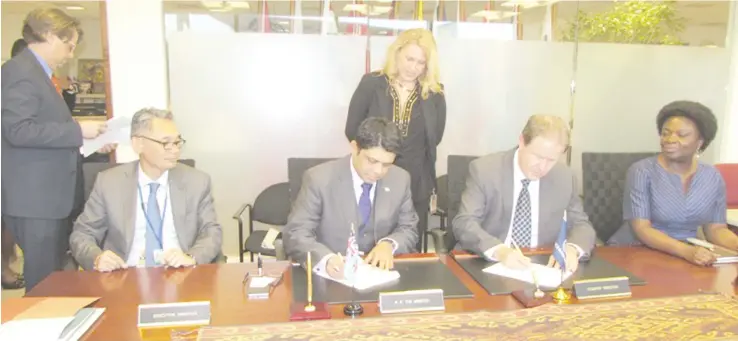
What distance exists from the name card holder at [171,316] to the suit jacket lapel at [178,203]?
0.82m

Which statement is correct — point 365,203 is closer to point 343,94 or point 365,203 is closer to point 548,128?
point 548,128

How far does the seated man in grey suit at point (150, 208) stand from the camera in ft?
7.64

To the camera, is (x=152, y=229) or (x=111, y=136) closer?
(x=152, y=229)

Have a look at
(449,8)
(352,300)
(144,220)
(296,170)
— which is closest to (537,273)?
(352,300)

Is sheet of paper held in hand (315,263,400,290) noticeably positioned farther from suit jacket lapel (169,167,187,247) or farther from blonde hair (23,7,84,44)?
blonde hair (23,7,84,44)

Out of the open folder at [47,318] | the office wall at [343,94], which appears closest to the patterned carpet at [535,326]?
the open folder at [47,318]

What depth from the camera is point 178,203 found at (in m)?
2.40

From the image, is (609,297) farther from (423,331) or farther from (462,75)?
(462,75)

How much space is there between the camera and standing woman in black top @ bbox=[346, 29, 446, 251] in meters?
3.13

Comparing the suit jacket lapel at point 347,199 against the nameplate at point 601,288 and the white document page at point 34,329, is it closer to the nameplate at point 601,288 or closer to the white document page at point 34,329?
the nameplate at point 601,288

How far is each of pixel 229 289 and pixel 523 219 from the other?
4.24 ft

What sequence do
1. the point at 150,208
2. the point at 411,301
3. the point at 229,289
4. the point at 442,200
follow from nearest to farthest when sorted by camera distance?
1. the point at 411,301
2. the point at 229,289
3. the point at 150,208
4. the point at 442,200

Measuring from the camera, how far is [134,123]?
2.40m

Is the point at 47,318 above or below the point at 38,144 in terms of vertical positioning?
below
